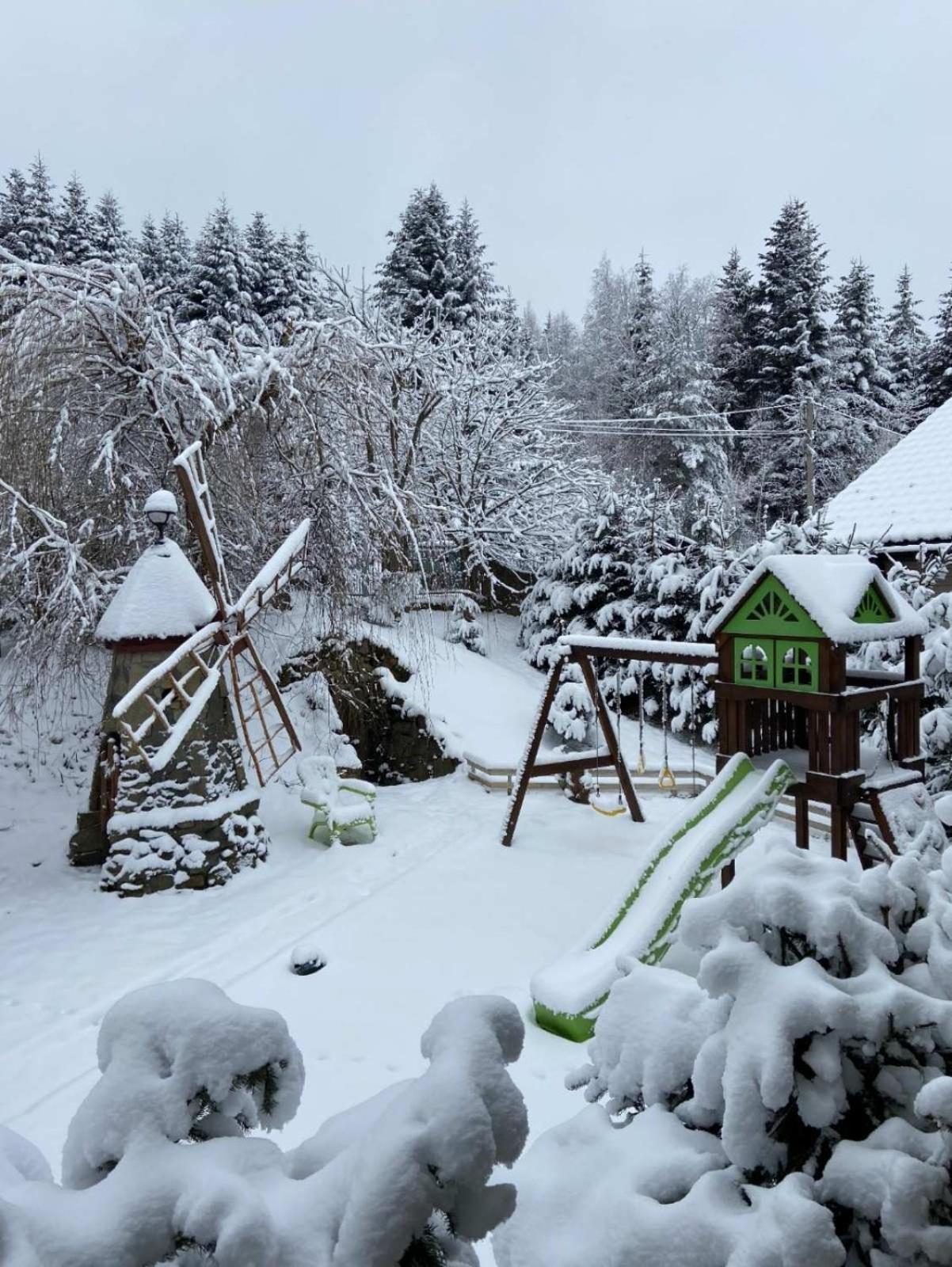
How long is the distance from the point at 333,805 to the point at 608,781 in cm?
347

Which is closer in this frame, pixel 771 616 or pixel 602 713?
pixel 771 616

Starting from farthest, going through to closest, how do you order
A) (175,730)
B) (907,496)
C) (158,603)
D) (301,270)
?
(301,270) → (907,496) → (158,603) → (175,730)

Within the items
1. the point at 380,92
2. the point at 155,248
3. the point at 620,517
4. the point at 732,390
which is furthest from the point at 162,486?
the point at 380,92

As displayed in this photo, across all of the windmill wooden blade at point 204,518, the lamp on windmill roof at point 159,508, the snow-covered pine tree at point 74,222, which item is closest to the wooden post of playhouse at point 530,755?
the windmill wooden blade at point 204,518

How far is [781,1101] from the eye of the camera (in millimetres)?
1254

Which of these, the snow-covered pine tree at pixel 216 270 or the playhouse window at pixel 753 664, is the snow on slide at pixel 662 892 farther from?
the snow-covered pine tree at pixel 216 270

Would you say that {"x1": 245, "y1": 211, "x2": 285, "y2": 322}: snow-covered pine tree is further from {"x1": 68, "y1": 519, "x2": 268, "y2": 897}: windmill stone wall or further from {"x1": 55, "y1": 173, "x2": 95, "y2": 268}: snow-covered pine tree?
{"x1": 68, "y1": 519, "x2": 268, "y2": 897}: windmill stone wall

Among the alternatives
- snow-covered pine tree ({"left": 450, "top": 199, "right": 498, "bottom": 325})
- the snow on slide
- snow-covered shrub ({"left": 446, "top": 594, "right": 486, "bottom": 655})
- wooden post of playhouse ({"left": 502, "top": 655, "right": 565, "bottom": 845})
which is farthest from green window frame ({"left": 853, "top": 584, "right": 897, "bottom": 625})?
snow-covered pine tree ({"left": 450, "top": 199, "right": 498, "bottom": 325})

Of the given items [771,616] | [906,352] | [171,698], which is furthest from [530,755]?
[906,352]

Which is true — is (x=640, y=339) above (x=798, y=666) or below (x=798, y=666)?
above

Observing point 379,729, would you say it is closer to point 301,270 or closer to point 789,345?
point 301,270

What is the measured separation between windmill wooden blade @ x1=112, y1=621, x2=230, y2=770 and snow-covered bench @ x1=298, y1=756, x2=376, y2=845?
145cm

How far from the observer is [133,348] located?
7.38 m

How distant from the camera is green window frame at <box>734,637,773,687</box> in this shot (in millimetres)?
4965
